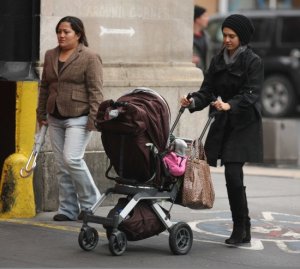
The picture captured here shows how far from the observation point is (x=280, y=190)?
41.7 ft

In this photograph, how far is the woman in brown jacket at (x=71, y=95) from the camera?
32.1 feet

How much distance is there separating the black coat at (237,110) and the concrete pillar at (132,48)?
6.45ft

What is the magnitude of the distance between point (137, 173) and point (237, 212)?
93 cm

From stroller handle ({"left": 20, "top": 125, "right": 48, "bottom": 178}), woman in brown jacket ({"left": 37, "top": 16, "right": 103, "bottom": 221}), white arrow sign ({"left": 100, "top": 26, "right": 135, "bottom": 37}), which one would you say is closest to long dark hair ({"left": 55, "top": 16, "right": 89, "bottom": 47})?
woman in brown jacket ({"left": 37, "top": 16, "right": 103, "bottom": 221})

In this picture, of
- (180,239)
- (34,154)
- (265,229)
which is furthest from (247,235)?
(34,154)

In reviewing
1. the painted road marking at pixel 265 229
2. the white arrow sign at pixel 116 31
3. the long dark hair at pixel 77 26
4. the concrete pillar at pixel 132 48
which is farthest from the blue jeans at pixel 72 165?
the white arrow sign at pixel 116 31

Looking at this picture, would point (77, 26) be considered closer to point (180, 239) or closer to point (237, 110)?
point (237, 110)

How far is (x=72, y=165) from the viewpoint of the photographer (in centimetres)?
985

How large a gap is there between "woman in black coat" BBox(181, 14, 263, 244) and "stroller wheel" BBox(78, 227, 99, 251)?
1.10 meters

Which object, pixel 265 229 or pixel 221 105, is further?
pixel 265 229

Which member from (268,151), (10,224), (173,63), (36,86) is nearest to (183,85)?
(173,63)

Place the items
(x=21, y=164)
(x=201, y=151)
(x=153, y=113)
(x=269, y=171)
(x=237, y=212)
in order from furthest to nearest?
(x=269, y=171)
(x=21, y=164)
(x=237, y=212)
(x=201, y=151)
(x=153, y=113)

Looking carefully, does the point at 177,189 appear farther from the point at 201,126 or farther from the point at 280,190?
the point at 280,190

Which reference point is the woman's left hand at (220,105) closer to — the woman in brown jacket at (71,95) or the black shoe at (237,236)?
the black shoe at (237,236)
